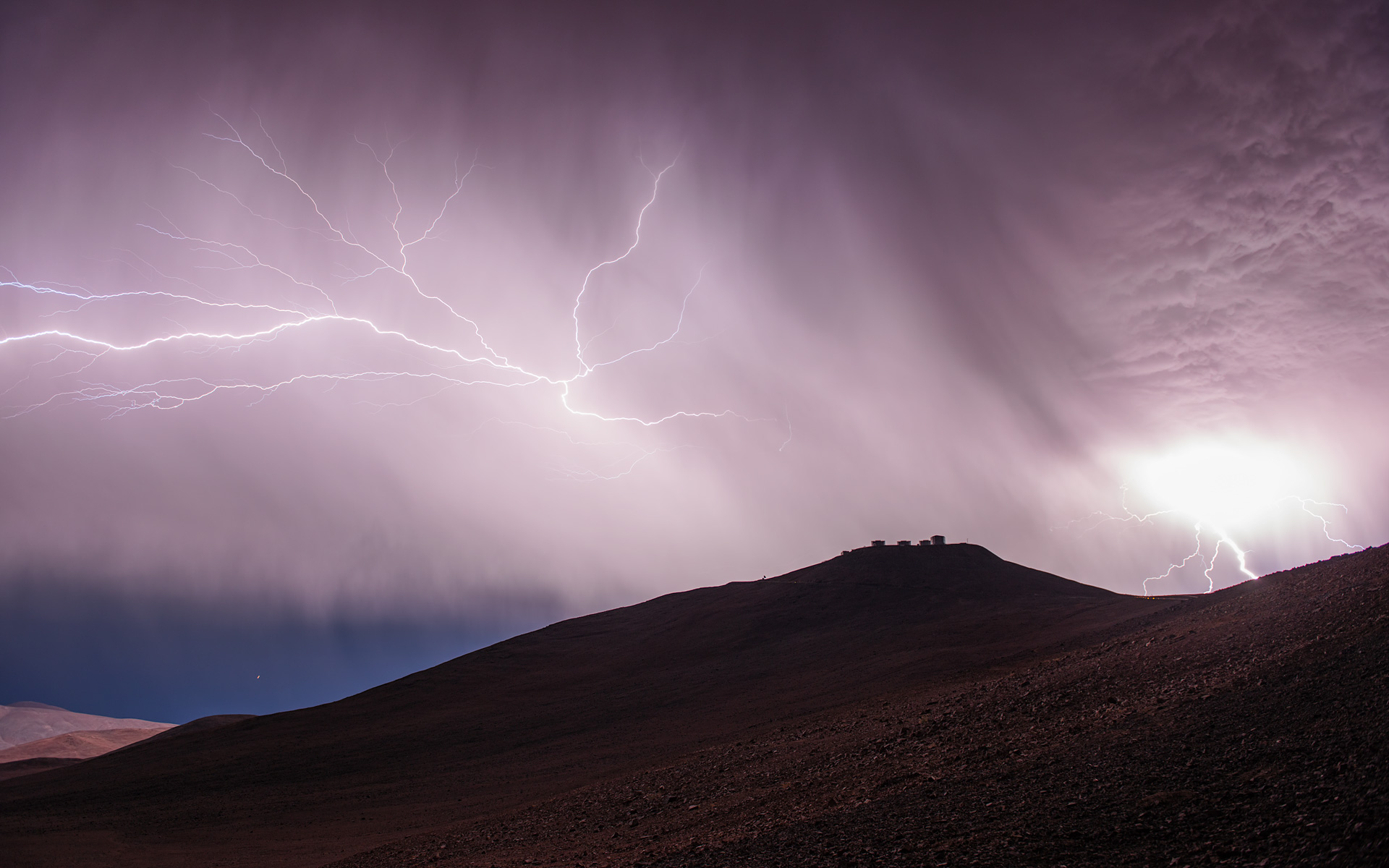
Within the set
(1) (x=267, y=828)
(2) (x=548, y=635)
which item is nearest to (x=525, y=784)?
(1) (x=267, y=828)

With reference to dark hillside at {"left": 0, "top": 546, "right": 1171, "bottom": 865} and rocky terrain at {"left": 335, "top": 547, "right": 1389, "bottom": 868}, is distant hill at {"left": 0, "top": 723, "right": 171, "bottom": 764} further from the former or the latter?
rocky terrain at {"left": 335, "top": 547, "right": 1389, "bottom": 868}

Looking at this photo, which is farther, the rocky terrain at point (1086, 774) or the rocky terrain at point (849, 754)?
the rocky terrain at point (849, 754)

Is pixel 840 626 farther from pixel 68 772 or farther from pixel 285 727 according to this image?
pixel 68 772

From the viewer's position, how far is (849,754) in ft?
68.5

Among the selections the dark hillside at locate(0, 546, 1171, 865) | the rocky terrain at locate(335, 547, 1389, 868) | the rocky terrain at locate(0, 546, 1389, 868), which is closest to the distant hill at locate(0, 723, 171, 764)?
the dark hillside at locate(0, 546, 1171, 865)

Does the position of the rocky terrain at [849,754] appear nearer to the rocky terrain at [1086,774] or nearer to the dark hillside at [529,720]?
the rocky terrain at [1086,774]

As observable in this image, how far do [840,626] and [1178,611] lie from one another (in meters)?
28.8

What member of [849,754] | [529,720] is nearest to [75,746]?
[529,720]

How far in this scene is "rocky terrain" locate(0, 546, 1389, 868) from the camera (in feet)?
36.3

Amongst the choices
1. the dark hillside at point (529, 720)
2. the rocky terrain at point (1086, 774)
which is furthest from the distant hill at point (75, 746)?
the rocky terrain at point (1086, 774)

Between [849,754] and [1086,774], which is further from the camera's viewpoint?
[849,754]

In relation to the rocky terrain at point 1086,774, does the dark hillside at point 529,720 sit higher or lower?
higher

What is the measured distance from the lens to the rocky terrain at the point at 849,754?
11.1m

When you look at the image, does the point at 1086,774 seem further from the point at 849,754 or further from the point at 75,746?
the point at 75,746
